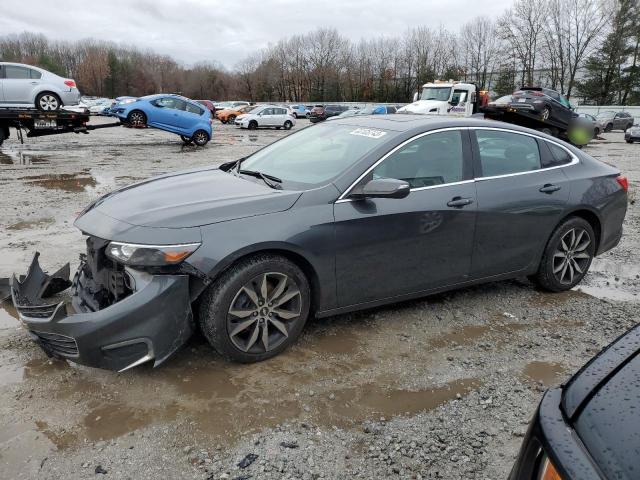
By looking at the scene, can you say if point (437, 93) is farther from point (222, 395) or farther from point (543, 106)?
point (222, 395)

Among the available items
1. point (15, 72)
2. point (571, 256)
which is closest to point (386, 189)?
point (571, 256)

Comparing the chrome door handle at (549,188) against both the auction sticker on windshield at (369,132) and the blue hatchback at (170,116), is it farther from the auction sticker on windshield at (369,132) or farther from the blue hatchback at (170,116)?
the blue hatchback at (170,116)

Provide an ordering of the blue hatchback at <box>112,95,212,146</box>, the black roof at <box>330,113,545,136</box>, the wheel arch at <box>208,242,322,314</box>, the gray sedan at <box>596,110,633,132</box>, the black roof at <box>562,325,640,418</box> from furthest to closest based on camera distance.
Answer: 1. the gray sedan at <box>596,110,633,132</box>
2. the blue hatchback at <box>112,95,212,146</box>
3. the black roof at <box>330,113,545,136</box>
4. the wheel arch at <box>208,242,322,314</box>
5. the black roof at <box>562,325,640,418</box>

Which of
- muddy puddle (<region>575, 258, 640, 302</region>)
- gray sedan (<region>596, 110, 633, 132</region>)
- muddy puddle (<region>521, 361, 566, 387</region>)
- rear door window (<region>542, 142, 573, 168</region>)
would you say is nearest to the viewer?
muddy puddle (<region>521, 361, 566, 387</region>)

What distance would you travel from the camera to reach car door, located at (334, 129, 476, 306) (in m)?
3.50

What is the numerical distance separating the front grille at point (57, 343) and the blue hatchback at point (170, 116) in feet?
57.0

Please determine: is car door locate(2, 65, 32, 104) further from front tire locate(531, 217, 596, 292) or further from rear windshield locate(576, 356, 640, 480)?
rear windshield locate(576, 356, 640, 480)

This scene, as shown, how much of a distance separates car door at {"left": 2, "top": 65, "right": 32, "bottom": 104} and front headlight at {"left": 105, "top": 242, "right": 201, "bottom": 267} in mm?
15596

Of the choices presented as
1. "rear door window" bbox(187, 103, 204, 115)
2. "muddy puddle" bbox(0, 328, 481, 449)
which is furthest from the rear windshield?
"rear door window" bbox(187, 103, 204, 115)

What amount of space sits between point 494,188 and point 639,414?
119 inches

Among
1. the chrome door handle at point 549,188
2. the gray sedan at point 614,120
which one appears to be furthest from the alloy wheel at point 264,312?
the gray sedan at point 614,120

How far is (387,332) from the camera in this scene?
3906mm

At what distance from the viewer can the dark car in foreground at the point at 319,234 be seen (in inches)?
116

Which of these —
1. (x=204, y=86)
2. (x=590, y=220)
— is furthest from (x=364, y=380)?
(x=204, y=86)
